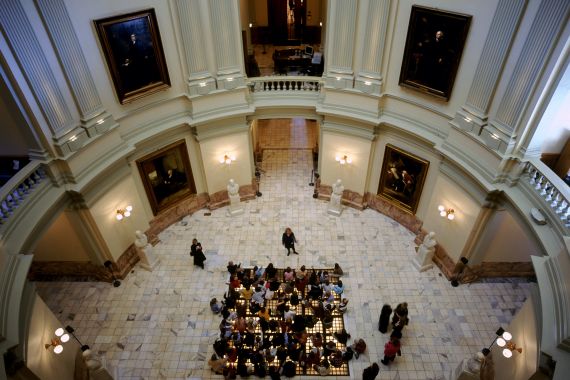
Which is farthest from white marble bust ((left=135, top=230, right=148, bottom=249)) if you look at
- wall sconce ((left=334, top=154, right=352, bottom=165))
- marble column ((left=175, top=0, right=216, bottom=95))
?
wall sconce ((left=334, top=154, right=352, bottom=165))

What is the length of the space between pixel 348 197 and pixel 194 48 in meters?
7.13

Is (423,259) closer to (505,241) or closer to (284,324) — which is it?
(505,241)

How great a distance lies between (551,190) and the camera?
7.63 metres

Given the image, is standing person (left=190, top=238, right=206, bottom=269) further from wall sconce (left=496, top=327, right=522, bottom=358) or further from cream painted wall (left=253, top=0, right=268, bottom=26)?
cream painted wall (left=253, top=0, right=268, bottom=26)

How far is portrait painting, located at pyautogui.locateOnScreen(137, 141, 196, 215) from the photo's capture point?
1181cm

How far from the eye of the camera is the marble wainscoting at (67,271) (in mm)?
11375

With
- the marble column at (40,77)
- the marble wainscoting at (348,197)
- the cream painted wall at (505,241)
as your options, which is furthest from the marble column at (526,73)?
the marble column at (40,77)

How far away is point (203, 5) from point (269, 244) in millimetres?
7329

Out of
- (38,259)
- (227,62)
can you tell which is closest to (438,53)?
(227,62)

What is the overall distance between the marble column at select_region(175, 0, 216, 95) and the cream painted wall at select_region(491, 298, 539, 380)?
9.77 metres

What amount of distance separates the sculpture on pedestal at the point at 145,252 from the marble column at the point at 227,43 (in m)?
5.09

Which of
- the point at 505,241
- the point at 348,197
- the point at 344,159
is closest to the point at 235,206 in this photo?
the point at 348,197

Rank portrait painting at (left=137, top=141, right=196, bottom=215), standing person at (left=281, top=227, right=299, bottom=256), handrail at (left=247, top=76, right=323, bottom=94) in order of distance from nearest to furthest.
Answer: standing person at (left=281, top=227, right=299, bottom=256)
portrait painting at (left=137, top=141, right=196, bottom=215)
handrail at (left=247, top=76, right=323, bottom=94)

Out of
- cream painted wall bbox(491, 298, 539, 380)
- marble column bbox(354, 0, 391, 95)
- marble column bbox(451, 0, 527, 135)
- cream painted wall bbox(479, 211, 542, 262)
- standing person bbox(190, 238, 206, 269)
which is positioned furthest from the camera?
standing person bbox(190, 238, 206, 269)
